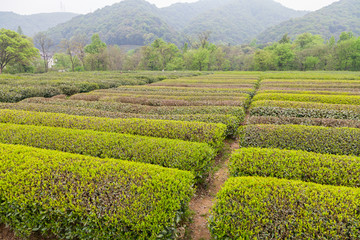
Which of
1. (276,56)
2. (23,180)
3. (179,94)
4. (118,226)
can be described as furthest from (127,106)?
(276,56)

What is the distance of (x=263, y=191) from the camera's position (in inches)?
146

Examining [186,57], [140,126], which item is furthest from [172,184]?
[186,57]

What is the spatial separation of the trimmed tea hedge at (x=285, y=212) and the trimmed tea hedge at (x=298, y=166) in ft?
2.32

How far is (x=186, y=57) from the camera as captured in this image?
6994 cm

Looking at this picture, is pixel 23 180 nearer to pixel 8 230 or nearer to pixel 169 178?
pixel 8 230

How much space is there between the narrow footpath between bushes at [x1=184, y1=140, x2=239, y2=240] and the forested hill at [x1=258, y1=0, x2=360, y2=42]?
142 meters

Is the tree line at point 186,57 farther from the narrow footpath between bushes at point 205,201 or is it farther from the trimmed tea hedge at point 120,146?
the narrow footpath between bushes at point 205,201

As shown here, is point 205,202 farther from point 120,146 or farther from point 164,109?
point 164,109

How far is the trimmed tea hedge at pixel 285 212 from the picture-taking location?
304cm

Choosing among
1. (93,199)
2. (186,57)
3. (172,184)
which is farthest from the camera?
(186,57)

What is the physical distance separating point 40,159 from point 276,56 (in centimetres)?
6470

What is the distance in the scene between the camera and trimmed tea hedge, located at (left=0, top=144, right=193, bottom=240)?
333cm

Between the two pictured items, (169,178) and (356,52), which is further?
(356,52)

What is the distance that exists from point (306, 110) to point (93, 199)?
10.7 m
